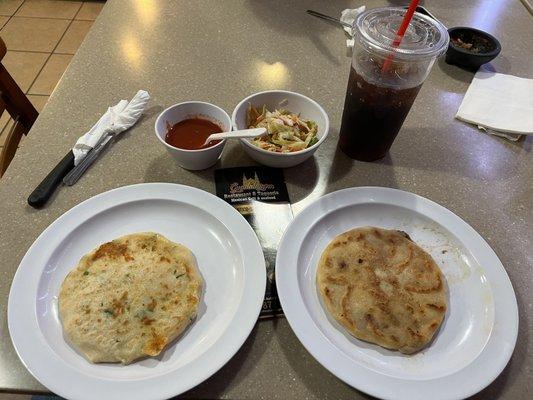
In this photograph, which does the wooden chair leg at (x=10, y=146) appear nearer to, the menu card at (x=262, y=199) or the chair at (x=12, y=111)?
the chair at (x=12, y=111)

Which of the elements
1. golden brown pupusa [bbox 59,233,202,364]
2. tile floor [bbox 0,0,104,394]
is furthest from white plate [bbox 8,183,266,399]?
tile floor [bbox 0,0,104,394]

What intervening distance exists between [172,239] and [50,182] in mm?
378

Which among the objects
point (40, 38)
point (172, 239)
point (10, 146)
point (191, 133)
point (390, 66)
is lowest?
point (40, 38)

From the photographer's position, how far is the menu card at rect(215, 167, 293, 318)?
0.90 metres

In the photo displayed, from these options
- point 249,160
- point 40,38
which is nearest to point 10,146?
point 249,160

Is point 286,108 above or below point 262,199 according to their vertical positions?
above

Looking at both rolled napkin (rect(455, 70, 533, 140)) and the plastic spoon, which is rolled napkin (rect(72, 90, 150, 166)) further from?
rolled napkin (rect(455, 70, 533, 140))

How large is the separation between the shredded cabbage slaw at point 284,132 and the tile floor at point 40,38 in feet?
7.61

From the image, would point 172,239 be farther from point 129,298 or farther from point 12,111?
point 12,111

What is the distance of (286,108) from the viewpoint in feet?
3.64

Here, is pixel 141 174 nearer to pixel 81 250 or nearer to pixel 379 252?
pixel 81 250

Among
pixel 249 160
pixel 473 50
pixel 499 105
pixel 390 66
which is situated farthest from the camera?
pixel 473 50

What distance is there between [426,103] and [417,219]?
0.58 meters

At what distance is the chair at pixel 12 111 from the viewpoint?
124 centimetres
